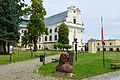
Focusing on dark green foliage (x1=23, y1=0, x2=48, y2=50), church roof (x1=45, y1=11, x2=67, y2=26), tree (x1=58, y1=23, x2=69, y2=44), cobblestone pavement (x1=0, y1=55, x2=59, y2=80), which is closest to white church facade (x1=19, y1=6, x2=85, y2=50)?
church roof (x1=45, y1=11, x2=67, y2=26)

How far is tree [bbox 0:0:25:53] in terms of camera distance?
4400 cm

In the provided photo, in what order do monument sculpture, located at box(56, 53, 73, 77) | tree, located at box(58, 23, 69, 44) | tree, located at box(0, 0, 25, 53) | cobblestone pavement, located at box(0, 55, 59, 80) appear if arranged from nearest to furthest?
1. cobblestone pavement, located at box(0, 55, 59, 80)
2. monument sculpture, located at box(56, 53, 73, 77)
3. tree, located at box(0, 0, 25, 53)
4. tree, located at box(58, 23, 69, 44)

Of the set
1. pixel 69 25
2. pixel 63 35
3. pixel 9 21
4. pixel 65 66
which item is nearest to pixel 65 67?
pixel 65 66

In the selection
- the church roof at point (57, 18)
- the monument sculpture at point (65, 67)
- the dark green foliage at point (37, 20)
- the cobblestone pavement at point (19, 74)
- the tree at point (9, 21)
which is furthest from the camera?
the church roof at point (57, 18)

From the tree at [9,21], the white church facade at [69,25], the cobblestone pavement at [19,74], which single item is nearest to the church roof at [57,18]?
Answer: the white church facade at [69,25]

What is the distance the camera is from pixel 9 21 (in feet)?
146

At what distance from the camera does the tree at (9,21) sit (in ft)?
144

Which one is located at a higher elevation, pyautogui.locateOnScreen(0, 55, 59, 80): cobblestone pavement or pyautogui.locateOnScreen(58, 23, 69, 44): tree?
pyautogui.locateOnScreen(58, 23, 69, 44): tree

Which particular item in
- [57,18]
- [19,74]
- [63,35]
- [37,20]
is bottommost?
[19,74]

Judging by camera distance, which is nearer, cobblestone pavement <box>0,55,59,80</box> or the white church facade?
cobblestone pavement <box>0,55,59,80</box>

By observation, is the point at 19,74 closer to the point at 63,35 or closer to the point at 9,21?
the point at 9,21

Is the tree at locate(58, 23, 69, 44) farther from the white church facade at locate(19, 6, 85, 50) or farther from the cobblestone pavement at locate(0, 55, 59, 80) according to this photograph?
the cobblestone pavement at locate(0, 55, 59, 80)

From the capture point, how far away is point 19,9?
48.3m

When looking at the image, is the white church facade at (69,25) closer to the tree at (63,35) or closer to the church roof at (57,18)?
the church roof at (57,18)
